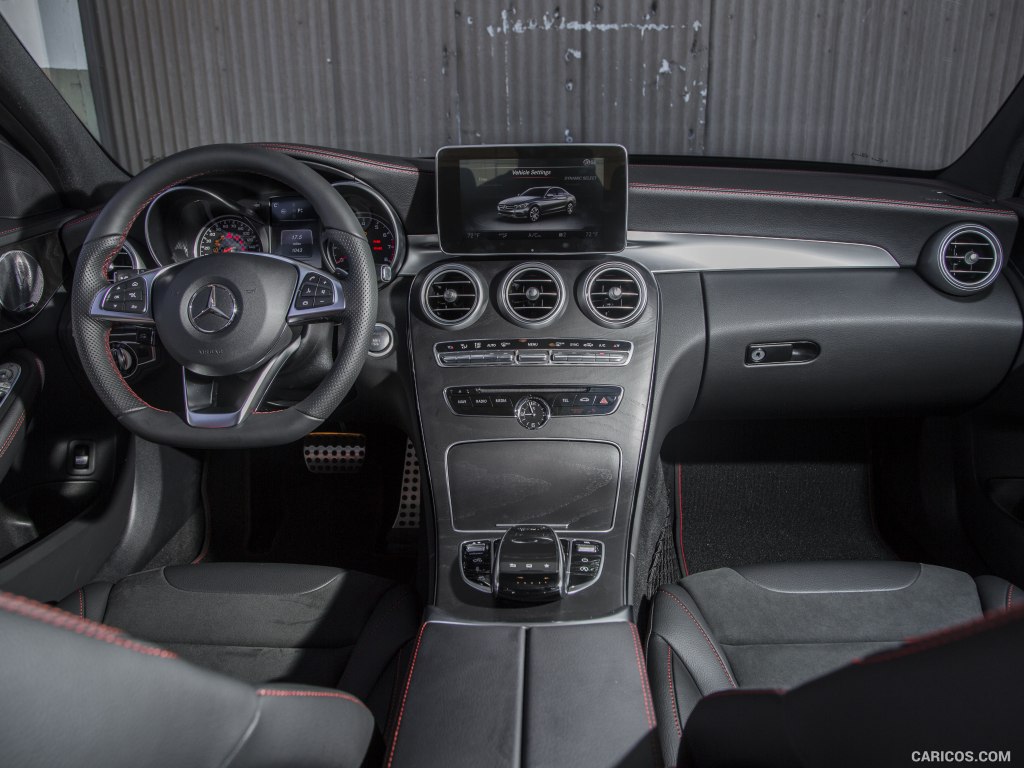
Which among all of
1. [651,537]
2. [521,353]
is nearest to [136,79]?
[521,353]

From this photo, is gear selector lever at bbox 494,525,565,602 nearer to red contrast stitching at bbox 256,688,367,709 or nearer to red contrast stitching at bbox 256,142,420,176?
red contrast stitching at bbox 256,688,367,709

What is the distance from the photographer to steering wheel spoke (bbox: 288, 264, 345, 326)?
141cm

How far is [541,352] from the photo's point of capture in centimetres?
165

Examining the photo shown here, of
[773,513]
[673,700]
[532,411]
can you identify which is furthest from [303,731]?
[773,513]

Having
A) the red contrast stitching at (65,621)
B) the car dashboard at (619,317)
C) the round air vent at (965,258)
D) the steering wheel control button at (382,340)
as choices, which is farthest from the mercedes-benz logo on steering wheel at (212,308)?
the round air vent at (965,258)

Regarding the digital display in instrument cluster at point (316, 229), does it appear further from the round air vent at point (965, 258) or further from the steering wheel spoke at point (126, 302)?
the round air vent at point (965, 258)

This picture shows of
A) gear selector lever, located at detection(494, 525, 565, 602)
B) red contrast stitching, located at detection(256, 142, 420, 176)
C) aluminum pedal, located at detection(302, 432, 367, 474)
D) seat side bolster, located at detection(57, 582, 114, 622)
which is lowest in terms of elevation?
aluminum pedal, located at detection(302, 432, 367, 474)

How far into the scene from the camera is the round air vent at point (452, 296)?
5.50ft

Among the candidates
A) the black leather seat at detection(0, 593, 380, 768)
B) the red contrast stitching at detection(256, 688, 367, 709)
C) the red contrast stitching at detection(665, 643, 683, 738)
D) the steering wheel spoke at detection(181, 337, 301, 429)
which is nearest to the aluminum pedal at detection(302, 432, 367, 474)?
the steering wheel spoke at detection(181, 337, 301, 429)

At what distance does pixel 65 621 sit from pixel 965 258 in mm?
1963

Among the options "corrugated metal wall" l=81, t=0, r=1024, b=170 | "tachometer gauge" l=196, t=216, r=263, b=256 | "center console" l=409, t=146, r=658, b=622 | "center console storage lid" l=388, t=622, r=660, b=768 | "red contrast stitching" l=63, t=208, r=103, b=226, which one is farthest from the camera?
"corrugated metal wall" l=81, t=0, r=1024, b=170

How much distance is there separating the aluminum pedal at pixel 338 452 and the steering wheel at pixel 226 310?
0.94 meters

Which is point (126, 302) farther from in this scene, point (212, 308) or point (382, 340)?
point (382, 340)

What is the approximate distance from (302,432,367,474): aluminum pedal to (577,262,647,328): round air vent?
105 centimetres
